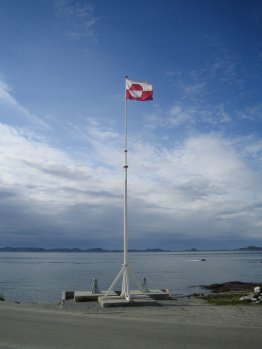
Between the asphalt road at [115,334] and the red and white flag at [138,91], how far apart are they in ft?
34.2

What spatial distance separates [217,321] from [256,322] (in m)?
1.26

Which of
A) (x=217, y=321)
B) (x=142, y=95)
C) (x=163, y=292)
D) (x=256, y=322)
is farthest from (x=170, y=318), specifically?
(x=142, y=95)

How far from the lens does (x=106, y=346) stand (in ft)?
30.8

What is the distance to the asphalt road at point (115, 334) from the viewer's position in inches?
377

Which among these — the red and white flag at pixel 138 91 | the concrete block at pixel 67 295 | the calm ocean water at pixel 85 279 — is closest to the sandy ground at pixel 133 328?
the concrete block at pixel 67 295

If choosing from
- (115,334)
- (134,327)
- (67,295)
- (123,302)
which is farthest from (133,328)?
(67,295)

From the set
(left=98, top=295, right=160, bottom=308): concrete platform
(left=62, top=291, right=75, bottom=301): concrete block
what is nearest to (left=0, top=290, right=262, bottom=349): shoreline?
(left=98, top=295, right=160, bottom=308): concrete platform

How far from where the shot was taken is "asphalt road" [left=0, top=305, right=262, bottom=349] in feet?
31.4

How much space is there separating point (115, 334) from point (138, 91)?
12247 mm

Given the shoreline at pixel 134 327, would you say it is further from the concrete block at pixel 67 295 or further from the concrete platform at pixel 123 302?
the concrete block at pixel 67 295

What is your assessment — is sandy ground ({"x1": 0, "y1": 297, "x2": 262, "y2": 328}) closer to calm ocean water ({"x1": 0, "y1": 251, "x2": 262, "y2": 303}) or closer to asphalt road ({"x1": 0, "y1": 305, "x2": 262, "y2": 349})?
asphalt road ({"x1": 0, "y1": 305, "x2": 262, "y2": 349})

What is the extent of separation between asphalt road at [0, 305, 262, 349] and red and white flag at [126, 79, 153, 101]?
10427 millimetres

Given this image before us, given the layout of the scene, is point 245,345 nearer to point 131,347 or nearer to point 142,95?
point 131,347

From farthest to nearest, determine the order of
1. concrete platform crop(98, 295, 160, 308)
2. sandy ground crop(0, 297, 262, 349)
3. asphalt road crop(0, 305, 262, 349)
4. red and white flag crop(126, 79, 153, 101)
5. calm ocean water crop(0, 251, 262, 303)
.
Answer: calm ocean water crop(0, 251, 262, 303) → red and white flag crop(126, 79, 153, 101) → concrete platform crop(98, 295, 160, 308) → sandy ground crop(0, 297, 262, 349) → asphalt road crop(0, 305, 262, 349)
